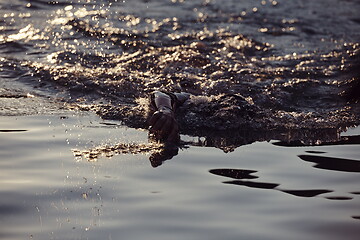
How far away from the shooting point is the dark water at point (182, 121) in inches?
132

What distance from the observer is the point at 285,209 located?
11.4 feet

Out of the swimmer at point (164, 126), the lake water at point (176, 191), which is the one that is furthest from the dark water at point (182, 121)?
the swimmer at point (164, 126)

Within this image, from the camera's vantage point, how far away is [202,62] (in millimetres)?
7711

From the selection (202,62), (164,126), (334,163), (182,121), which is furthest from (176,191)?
(202,62)

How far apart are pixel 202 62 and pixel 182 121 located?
2364 millimetres

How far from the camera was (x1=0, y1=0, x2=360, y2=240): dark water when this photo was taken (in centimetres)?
334

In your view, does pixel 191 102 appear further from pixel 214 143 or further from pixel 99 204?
pixel 99 204

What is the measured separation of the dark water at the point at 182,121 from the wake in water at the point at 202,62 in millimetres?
25

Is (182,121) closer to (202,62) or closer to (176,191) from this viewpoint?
(176,191)

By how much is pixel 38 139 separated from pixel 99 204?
1.39 meters

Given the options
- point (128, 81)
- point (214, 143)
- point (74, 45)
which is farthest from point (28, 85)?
point (214, 143)

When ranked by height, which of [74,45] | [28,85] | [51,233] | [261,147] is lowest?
[51,233]

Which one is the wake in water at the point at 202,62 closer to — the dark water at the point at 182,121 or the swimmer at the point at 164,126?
the dark water at the point at 182,121

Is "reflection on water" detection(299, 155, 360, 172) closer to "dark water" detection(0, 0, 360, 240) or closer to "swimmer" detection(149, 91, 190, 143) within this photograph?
"dark water" detection(0, 0, 360, 240)
